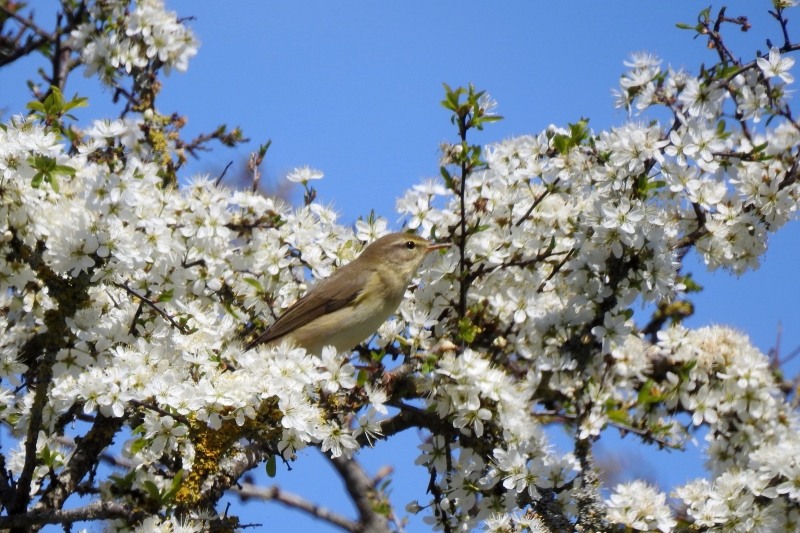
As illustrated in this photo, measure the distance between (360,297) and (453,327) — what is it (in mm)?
993

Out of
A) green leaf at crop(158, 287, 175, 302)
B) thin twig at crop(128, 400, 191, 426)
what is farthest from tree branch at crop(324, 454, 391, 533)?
thin twig at crop(128, 400, 191, 426)

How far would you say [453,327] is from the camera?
4625 millimetres

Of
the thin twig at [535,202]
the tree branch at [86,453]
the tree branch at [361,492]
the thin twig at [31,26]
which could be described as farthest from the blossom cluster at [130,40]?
the tree branch at [361,492]

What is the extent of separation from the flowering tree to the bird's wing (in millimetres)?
123

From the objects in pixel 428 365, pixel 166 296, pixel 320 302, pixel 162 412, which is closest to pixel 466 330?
pixel 428 365

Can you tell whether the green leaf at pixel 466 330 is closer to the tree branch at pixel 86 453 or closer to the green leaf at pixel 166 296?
the green leaf at pixel 166 296

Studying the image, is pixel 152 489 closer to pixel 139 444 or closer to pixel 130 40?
pixel 139 444

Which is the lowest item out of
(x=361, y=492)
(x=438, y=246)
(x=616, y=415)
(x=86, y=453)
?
(x=616, y=415)

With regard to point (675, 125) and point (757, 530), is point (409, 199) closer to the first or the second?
point (675, 125)

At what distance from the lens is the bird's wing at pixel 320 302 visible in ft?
16.3

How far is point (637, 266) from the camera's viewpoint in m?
4.24

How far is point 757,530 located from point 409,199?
8.22 feet

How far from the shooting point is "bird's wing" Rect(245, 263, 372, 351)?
4.98 meters

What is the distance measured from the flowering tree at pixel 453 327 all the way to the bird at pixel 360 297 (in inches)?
5.8
